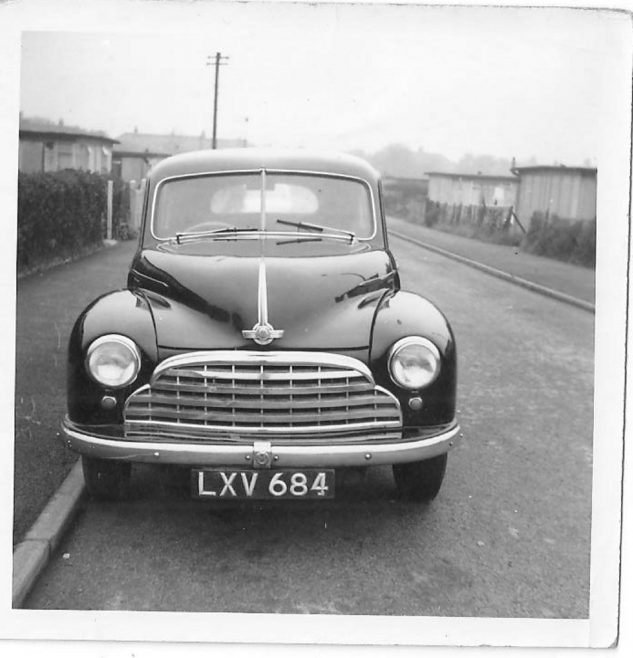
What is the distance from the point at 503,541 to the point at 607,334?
939 mm

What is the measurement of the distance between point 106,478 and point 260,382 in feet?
2.97

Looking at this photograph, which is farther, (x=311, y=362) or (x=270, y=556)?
(x=270, y=556)

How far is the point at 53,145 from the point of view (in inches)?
155

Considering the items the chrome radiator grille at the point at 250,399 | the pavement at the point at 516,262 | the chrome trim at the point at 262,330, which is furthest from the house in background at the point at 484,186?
the chrome radiator grille at the point at 250,399

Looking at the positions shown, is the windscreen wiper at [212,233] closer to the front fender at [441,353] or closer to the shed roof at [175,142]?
the shed roof at [175,142]

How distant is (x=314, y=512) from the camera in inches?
117

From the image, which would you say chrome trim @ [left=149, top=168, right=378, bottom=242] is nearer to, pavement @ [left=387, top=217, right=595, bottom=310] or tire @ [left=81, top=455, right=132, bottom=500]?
pavement @ [left=387, top=217, right=595, bottom=310]

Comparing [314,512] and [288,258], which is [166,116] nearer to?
[288,258]

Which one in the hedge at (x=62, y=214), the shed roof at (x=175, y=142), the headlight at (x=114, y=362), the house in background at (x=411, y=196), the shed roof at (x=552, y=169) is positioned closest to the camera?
the headlight at (x=114, y=362)

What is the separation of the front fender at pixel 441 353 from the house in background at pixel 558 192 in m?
0.91

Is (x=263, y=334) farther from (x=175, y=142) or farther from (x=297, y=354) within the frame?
(x=175, y=142)

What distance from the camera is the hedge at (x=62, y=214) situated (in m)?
3.41

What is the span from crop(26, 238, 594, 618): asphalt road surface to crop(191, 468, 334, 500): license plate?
351mm

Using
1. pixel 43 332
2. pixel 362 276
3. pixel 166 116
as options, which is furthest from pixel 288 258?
pixel 43 332
